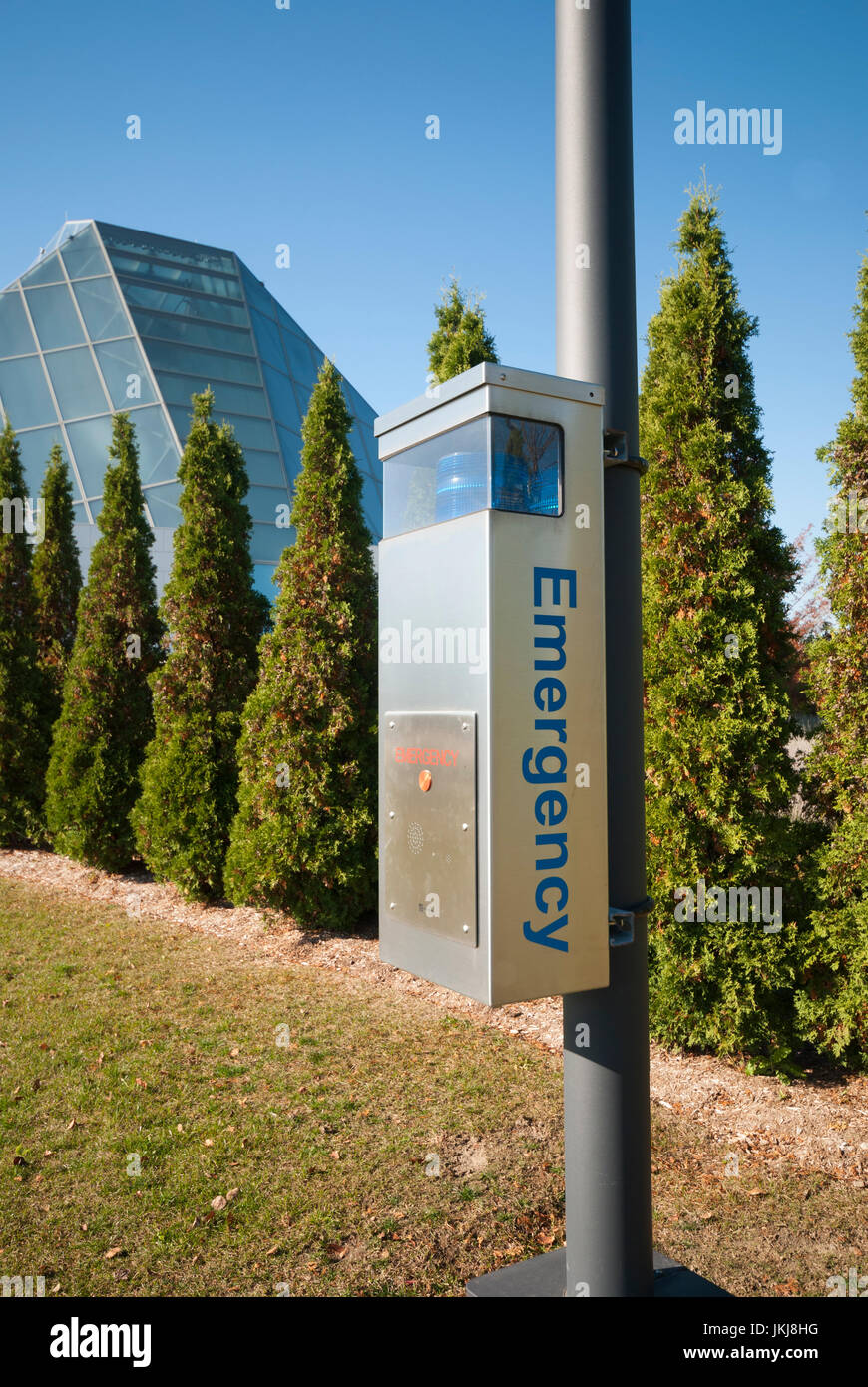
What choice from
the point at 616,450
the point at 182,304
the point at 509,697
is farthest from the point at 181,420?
the point at 509,697

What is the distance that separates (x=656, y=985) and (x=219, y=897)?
5093mm

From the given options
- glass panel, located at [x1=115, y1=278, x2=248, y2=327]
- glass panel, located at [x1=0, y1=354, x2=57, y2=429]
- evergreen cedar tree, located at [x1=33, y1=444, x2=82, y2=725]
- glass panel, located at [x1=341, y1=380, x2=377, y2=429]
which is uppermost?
glass panel, located at [x1=115, y1=278, x2=248, y2=327]

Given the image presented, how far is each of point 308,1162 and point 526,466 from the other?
326 centimetres

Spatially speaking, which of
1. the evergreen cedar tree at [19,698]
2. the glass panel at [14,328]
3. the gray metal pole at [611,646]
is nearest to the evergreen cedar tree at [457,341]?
the gray metal pole at [611,646]

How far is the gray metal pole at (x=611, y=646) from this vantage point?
2.32 metres

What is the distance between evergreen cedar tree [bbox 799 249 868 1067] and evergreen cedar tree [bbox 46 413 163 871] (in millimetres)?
7218

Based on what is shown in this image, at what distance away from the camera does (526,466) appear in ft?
7.30

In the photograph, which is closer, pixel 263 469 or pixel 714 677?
pixel 714 677

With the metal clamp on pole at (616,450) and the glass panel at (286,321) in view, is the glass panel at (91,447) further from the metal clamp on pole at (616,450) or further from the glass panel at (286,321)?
the metal clamp on pole at (616,450)

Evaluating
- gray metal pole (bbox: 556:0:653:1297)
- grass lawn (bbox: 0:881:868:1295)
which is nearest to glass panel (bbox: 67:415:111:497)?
grass lawn (bbox: 0:881:868:1295)

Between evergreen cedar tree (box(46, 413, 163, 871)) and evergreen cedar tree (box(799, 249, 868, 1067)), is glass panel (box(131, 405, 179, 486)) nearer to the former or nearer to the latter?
evergreen cedar tree (box(46, 413, 163, 871))

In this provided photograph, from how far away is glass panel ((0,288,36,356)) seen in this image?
18.5 m

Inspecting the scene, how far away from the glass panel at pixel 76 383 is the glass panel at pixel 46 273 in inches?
104

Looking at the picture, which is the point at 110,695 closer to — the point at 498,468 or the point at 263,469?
the point at 263,469
